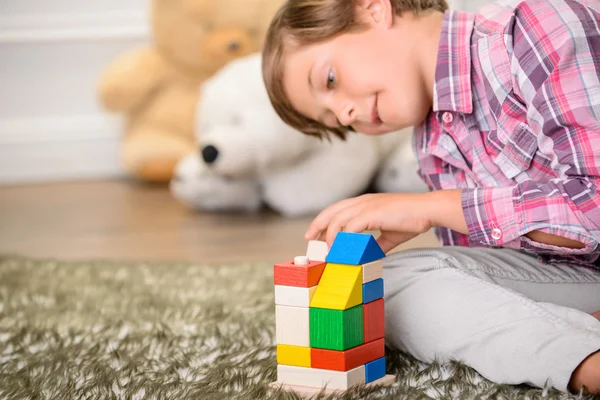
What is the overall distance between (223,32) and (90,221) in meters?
0.72

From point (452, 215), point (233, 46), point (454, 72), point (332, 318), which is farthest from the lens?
point (233, 46)

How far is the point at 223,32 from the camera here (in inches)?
96.0

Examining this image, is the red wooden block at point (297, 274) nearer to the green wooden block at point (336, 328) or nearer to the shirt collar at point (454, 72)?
the green wooden block at point (336, 328)

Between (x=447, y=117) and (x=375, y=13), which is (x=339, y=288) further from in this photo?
(x=375, y=13)

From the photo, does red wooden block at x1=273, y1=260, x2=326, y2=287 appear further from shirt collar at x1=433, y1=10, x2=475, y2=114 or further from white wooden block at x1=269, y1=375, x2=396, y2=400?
shirt collar at x1=433, y1=10, x2=475, y2=114

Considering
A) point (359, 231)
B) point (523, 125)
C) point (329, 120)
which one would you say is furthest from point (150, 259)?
point (523, 125)

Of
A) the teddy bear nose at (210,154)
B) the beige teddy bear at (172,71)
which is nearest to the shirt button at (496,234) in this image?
the teddy bear nose at (210,154)

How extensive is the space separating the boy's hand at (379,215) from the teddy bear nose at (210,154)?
1.16 metres

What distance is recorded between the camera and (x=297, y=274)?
825 mm

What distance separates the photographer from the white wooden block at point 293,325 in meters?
0.83

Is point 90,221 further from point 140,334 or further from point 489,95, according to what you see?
point 489,95

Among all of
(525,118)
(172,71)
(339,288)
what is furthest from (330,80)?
(172,71)

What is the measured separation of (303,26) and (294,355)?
1.58 feet

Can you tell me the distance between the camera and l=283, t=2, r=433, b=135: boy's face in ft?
3.47
